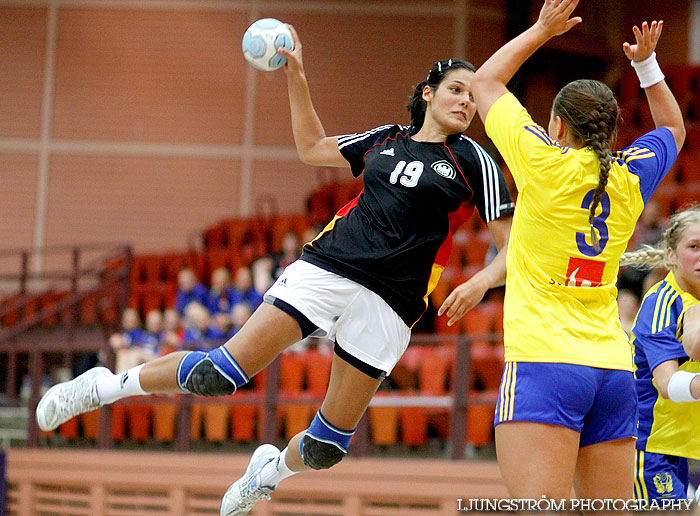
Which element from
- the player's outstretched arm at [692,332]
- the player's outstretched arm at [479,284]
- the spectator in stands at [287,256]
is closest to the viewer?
the player's outstretched arm at [692,332]

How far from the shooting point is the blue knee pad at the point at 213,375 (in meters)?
3.97

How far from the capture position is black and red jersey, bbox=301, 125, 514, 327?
4031mm

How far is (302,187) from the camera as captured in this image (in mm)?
15562

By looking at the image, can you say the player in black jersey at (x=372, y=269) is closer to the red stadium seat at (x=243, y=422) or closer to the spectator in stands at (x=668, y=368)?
the spectator in stands at (x=668, y=368)

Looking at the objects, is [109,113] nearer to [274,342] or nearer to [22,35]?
[22,35]

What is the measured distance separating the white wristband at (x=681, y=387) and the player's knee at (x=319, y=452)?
4.94 ft

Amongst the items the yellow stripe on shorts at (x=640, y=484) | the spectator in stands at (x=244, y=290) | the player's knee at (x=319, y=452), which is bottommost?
the player's knee at (x=319, y=452)

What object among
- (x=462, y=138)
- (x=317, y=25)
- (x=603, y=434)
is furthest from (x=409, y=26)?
(x=603, y=434)

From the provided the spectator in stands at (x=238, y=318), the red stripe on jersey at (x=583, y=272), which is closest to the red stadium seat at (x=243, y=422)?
the spectator in stands at (x=238, y=318)

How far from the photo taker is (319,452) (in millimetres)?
4230

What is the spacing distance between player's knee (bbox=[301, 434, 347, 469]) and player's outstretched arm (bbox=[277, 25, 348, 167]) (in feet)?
4.13

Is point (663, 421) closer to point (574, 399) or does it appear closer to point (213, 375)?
point (574, 399)

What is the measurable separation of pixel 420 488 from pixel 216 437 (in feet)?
7.45

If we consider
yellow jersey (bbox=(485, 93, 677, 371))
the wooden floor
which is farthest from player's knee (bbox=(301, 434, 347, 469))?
the wooden floor
